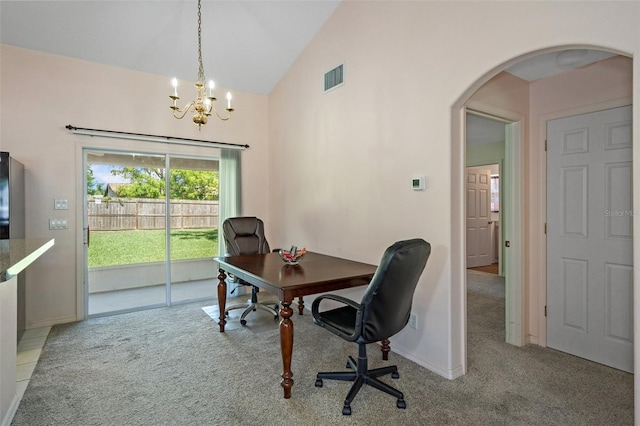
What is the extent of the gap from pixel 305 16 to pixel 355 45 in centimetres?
81

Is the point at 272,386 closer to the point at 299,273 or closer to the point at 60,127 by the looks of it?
the point at 299,273

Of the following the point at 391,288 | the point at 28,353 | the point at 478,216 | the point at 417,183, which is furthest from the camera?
the point at 478,216

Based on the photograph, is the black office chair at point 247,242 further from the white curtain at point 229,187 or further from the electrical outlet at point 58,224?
the electrical outlet at point 58,224

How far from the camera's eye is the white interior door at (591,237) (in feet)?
8.38

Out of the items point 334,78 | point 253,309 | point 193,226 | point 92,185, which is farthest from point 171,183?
point 334,78

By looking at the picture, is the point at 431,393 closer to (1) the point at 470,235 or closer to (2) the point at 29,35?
(2) the point at 29,35

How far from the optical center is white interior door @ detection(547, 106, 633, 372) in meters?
2.55

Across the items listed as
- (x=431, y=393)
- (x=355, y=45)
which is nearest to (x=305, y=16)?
(x=355, y=45)

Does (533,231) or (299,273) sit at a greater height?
(533,231)

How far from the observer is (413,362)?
2.72m

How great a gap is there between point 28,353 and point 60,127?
2284 mm

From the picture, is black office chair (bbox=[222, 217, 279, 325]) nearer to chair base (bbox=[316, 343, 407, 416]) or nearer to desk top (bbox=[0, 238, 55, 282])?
chair base (bbox=[316, 343, 407, 416])

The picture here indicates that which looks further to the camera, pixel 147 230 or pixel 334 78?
pixel 147 230

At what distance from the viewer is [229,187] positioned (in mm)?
4789
